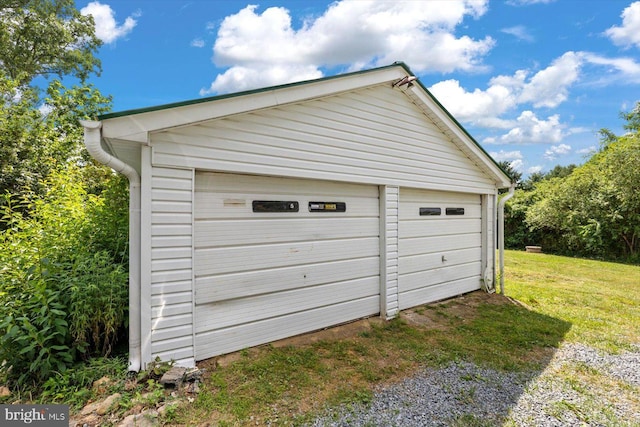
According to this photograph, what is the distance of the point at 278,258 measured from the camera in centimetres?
353

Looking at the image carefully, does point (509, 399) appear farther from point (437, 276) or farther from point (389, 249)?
point (437, 276)

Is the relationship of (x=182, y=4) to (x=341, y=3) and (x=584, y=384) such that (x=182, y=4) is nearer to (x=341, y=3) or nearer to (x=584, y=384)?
(x=341, y=3)

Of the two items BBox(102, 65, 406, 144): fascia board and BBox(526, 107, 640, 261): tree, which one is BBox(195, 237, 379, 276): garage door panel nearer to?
BBox(102, 65, 406, 144): fascia board

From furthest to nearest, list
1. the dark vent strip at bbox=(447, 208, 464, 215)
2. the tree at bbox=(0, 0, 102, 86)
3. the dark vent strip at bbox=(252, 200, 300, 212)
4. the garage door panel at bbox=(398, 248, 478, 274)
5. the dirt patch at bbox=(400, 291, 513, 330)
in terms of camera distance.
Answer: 1. the tree at bbox=(0, 0, 102, 86)
2. the dark vent strip at bbox=(447, 208, 464, 215)
3. the garage door panel at bbox=(398, 248, 478, 274)
4. the dirt patch at bbox=(400, 291, 513, 330)
5. the dark vent strip at bbox=(252, 200, 300, 212)

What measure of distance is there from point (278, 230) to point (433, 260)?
324cm

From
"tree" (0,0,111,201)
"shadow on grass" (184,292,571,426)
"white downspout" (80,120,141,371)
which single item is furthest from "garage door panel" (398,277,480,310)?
"tree" (0,0,111,201)

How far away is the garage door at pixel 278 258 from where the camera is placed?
307 centimetres

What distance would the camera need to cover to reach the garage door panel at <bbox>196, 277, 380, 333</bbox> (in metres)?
3.08

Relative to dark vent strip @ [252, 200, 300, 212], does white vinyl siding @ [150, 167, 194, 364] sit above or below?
below

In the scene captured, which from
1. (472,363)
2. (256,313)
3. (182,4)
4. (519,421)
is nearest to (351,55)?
(182,4)

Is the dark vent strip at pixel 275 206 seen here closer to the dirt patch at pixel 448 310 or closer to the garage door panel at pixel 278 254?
the garage door panel at pixel 278 254

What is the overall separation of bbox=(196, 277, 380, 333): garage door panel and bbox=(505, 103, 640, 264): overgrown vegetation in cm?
1304

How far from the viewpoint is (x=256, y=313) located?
133 inches

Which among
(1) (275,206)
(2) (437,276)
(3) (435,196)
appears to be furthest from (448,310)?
(1) (275,206)
